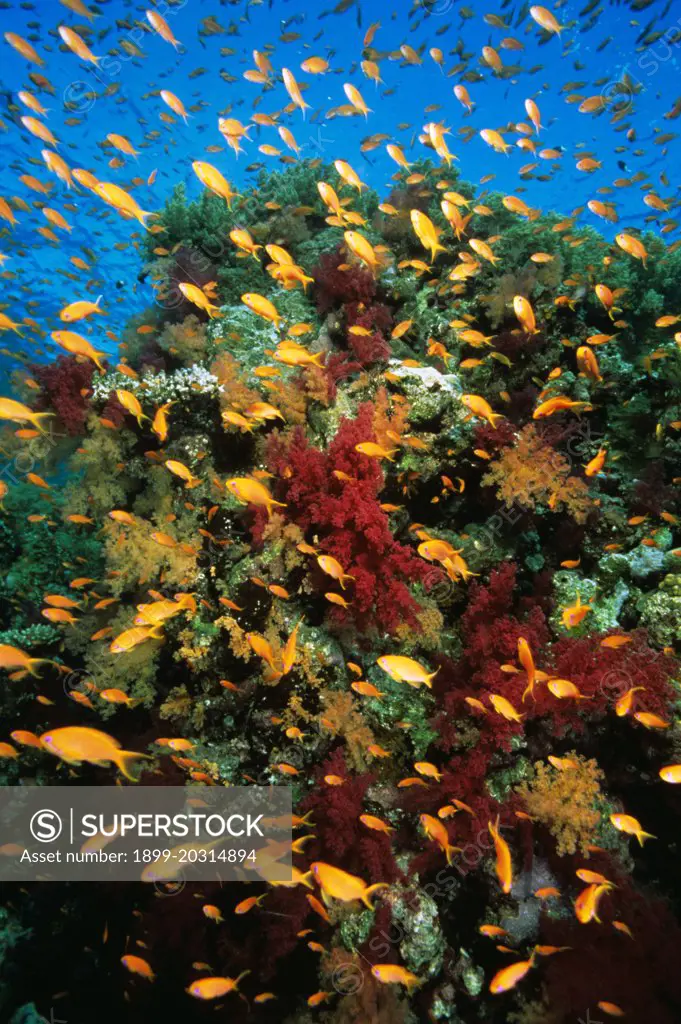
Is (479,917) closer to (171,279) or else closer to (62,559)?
(62,559)

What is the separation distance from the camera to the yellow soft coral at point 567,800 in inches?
154

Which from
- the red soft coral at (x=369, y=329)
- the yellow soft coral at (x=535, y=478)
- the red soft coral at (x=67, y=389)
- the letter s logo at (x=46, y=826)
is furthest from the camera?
the red soft coral at (x=67, y=389)

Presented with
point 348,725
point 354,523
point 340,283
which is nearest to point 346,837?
point 348,725

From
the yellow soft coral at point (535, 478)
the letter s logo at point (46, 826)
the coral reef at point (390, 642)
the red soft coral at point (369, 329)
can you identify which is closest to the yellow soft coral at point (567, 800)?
the coral reef at point (390, 642)

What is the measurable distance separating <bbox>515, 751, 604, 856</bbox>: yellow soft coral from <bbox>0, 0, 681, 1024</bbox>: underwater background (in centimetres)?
3

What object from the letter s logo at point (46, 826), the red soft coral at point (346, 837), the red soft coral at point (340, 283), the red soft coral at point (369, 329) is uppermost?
the red soft coral at point (340, 283)

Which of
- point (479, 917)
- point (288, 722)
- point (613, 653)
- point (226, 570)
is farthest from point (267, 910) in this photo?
point (613, 653)

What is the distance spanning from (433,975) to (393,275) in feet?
27.1

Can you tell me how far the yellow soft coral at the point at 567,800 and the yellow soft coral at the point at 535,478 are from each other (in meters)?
2.40

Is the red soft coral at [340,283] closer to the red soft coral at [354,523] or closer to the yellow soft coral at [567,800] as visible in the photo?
the red soft coral at [354,523]

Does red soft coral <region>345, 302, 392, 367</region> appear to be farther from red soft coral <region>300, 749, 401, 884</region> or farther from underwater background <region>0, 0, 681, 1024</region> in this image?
red soft coral <region>300, 749, 401, 884</region>

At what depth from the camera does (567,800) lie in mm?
4008

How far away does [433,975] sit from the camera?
4270 millimetres

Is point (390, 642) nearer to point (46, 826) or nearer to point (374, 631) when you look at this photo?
point (374, 631)
